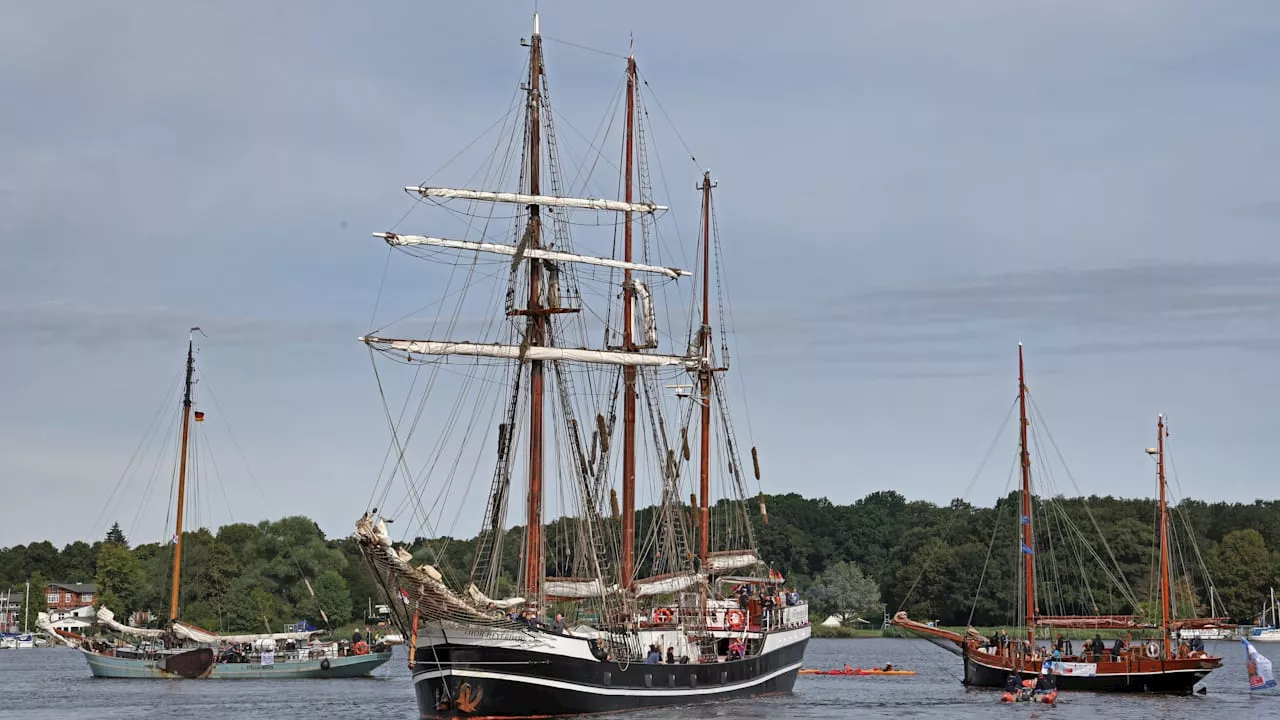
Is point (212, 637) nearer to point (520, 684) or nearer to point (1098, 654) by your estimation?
point (520, 684)

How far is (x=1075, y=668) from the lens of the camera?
95.6m

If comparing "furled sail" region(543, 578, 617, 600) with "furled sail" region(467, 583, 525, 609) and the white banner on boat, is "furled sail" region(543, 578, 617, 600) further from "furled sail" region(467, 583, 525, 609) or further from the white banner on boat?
the white banner on boat

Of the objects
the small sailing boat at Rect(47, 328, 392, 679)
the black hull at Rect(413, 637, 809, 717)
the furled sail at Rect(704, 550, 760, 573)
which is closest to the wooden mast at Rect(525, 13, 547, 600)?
the black hull at Rect(413, 637, 809, 717)

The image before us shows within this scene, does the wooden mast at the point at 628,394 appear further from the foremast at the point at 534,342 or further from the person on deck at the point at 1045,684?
the person on deck at the point at 1045,684

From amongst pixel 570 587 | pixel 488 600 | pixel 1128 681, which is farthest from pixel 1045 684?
pixel 488 600

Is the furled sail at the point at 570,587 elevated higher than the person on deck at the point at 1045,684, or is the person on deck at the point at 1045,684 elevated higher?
the furled sail at the point at 570,587

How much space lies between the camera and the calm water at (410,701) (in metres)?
80.6

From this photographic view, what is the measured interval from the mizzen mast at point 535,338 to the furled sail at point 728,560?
80.0 ft

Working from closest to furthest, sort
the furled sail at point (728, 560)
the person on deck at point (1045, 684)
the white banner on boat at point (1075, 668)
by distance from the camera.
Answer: the person on deck at point (1045, 684)
the white banner on boat at point (1075, 668)
the furled sail at point (728, 560)

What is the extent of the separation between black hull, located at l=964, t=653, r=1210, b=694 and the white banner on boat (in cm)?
28

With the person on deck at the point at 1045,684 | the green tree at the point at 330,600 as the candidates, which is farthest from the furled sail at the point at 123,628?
the person on deck at the point at 1045,684

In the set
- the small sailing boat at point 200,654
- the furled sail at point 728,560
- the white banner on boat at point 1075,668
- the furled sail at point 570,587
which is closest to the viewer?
the furled sail at point 570,587

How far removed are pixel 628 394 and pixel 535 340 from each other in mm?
12162

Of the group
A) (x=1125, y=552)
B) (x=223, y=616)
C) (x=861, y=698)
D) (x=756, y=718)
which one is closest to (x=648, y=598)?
(x=861, y=698)
